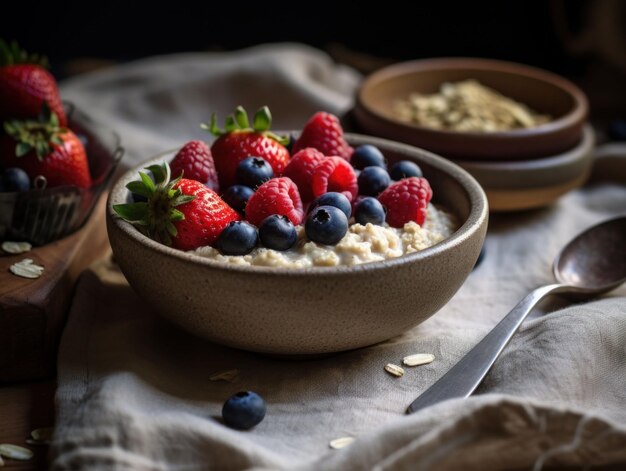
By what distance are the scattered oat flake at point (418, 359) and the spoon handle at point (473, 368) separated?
8 centimetres

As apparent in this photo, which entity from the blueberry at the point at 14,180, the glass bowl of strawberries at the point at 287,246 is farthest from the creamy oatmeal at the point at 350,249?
the blueberry at the point at 14,180

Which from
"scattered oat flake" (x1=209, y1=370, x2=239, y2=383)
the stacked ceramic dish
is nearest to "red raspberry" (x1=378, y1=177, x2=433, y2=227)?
"scattered oat flake" (x1=209, y1=370, x2=239, y2=383)

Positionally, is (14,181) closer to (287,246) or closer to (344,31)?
(287,246)

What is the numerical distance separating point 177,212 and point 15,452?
416 millimetres

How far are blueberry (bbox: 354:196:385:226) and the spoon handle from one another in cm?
26

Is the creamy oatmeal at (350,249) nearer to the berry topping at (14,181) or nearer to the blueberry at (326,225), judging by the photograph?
the blueberry at (326,225)

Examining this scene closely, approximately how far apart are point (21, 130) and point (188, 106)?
2.47 ft

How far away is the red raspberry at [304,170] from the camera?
1289 millimetres

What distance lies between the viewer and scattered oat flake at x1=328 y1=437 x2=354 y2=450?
41.4 inches

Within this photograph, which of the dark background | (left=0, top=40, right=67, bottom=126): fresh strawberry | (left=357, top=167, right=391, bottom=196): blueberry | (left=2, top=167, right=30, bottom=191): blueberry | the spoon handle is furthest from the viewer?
the dark background

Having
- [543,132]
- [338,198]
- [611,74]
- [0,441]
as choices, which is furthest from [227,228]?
[611,74]

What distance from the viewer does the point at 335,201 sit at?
3.92ft

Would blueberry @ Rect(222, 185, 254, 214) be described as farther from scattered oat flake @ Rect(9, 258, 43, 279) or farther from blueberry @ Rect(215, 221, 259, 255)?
scattered oat flake @ Rect(9, 258, 43, 279)

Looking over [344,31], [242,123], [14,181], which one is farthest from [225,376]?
[344,31]
